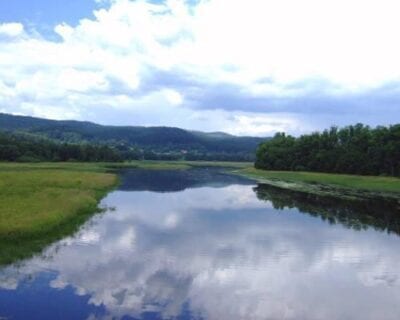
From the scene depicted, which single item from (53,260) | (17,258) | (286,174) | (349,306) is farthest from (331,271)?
A: (286,174)

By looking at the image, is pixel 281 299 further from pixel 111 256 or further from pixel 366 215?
pixel 366 215

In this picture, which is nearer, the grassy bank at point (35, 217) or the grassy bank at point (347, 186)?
the grassy bank at point (35, 217)

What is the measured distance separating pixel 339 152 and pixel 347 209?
66.2m

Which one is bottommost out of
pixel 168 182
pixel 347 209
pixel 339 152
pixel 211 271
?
pixel 168 182

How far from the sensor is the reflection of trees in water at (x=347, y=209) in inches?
1647

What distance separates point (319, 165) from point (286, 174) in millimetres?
8977

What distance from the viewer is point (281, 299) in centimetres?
1973

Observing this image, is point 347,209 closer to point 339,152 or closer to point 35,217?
point 35,217

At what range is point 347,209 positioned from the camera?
50.9 metres

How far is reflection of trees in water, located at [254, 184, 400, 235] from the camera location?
4184cm

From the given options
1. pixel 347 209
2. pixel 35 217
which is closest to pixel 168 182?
pixel 347 209

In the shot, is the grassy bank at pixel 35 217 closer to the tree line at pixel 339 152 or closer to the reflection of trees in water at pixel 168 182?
the reflection of trees in water at pixel 168 182

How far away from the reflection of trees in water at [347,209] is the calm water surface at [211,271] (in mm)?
526

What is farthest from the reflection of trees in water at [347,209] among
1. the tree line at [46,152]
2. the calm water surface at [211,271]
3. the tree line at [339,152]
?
the tree line at [46,152]
